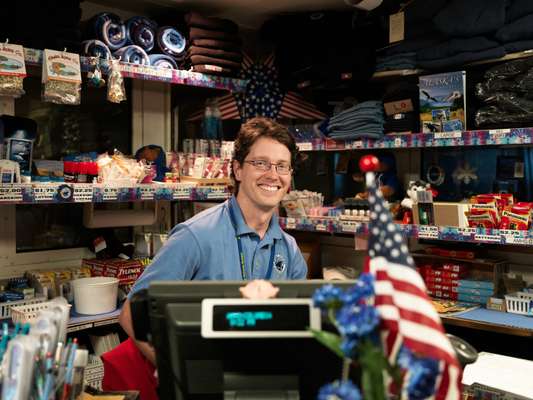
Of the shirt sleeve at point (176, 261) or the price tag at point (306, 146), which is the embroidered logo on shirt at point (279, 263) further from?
the price tag at point (306, 146)

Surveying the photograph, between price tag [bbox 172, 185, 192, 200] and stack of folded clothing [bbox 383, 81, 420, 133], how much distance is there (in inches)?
54.6

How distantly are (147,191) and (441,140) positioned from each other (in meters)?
1.84

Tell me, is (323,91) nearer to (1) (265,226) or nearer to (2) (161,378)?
(1) (265,226)

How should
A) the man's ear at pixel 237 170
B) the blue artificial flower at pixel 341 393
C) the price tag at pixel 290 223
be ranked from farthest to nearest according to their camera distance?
the price tag at pixel 290 223
the man's ear at pixel 237 170
the blue artificial flower at pixel 341 393

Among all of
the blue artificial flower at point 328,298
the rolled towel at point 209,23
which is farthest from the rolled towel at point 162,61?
the blue artificial flower at point 328,298

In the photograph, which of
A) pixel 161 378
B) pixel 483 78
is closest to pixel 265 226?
pixel 161 378

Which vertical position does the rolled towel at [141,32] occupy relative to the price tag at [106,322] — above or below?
above

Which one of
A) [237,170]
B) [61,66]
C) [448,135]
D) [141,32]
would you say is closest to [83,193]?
[61,66]

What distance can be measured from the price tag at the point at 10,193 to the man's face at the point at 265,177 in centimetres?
137

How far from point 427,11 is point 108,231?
2614 millimetres

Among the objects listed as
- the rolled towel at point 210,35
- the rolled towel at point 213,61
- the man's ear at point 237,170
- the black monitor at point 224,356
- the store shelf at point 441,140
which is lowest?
the black monitor at point 224,356

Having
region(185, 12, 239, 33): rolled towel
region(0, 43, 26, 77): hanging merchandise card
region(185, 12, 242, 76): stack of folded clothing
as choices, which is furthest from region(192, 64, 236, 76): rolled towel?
region(0, 43, 26, 77): hanging merchandise card

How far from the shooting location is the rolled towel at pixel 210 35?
13.3 feet

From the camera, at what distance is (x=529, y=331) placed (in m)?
Result: 3.17
